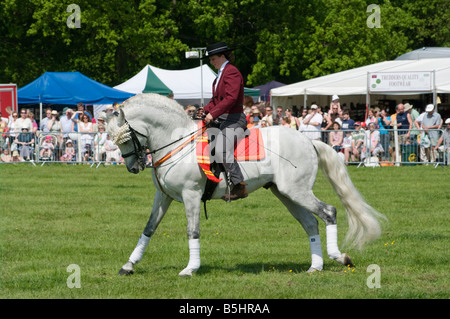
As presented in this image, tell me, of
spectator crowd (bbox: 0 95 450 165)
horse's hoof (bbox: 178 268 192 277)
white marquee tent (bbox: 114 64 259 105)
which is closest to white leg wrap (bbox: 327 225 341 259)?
horse's hoof (bbox: 178 268 192 277)

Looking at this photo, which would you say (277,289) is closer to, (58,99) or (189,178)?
(189,178)

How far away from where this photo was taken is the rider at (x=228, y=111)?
9211 millimetres

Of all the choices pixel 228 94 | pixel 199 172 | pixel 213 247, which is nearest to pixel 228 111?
pixel 228 94

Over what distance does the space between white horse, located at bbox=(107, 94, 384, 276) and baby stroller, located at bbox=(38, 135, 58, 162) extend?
17.1 m

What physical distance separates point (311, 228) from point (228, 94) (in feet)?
6.58

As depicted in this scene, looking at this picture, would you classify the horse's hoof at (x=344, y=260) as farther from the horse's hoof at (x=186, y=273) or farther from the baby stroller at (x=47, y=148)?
the baby stroller at (x=47, y=148)

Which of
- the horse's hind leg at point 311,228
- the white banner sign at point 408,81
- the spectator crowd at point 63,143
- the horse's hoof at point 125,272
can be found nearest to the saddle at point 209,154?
the horse's hind leg at point 311,228

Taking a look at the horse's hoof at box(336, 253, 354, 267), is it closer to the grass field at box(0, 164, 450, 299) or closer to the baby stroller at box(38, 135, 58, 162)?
the grass field at box(0, 164, 450, 299)

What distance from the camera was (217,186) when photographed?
30.7 ft

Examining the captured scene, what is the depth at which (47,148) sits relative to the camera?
85.5 feet

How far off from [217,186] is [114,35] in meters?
→ 33.2

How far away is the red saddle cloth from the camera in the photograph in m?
9.20
